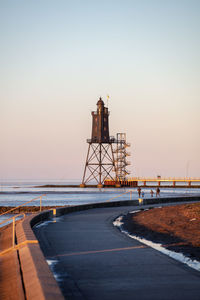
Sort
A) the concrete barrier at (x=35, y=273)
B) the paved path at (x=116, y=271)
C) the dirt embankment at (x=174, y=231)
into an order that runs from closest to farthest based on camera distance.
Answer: the concrete barrier at (x=35, y=273) → the paved path at (x=116, y=271) → the dirt embankment at (x=174, y=231)

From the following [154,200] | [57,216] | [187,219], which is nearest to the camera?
[187,219]

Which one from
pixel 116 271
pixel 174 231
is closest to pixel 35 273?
pixel 116 271

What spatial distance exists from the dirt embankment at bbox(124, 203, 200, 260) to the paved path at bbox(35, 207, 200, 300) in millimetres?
1296

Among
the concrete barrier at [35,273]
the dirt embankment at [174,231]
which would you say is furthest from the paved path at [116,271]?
the dirt embankment at [174,231]

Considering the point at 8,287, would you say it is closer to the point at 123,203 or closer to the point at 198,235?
the point at 198,235

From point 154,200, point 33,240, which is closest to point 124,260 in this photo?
point 33,240

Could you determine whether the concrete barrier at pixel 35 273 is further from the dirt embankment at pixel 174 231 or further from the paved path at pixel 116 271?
the dirt embankment at pixel 174 231

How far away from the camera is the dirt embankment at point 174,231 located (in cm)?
1178

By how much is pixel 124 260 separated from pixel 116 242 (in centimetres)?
289

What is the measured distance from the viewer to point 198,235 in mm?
14305

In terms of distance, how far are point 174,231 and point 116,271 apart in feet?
27.4

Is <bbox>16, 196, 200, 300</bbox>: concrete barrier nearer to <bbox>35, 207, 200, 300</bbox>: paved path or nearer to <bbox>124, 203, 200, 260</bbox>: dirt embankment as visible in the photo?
<bbox>35, 207, 200, 300</bbox>: paved path

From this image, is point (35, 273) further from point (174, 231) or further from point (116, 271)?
point (174, 231)

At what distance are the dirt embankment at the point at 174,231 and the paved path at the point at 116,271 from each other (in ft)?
4.25
